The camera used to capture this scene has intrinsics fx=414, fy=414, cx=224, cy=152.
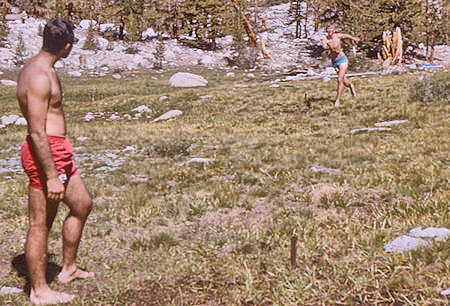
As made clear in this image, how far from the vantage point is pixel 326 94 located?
19.1m

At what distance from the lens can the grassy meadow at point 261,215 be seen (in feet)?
14.1

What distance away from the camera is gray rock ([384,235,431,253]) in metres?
4.54

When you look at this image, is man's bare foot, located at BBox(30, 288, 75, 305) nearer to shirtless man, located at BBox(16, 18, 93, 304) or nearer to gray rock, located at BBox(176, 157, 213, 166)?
shirtless man, located at BBox(16, 18, 93, 304)

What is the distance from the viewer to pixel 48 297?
421 centimetres

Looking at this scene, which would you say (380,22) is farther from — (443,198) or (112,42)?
(443,198)

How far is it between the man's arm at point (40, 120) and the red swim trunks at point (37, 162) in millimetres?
128

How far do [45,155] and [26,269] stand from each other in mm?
2098

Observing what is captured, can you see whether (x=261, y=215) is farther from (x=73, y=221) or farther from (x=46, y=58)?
(x=46, y=58)

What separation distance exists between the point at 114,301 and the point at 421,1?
54661 mm

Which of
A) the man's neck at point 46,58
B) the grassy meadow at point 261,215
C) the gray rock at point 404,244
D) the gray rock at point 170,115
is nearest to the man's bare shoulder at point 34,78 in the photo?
the man's neck at point 46,58

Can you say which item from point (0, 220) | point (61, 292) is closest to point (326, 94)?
point (0, 220)

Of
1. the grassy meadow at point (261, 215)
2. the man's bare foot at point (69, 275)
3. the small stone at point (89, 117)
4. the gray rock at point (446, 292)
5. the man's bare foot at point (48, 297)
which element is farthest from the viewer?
the small stone at point (89, 117)

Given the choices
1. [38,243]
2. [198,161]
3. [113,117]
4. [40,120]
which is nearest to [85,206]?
[38,243]

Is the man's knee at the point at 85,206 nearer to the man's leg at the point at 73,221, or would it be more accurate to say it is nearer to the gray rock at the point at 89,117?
the man's leg at the point at 73,221
